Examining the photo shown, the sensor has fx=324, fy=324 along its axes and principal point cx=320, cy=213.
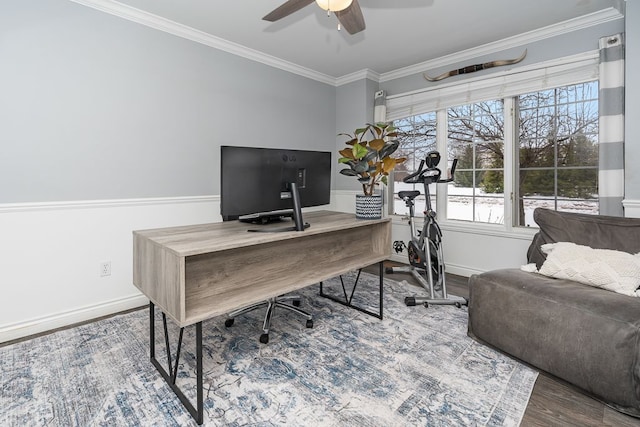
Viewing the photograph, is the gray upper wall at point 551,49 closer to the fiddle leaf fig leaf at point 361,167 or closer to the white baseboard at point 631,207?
the white baseboard at point 631,207

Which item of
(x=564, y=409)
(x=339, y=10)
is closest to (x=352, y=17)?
(x=339, y=10)

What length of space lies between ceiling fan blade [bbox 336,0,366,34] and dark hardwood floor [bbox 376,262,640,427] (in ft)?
7.77

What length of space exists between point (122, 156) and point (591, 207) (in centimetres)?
415

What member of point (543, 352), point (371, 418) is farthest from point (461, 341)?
point (371, 418)

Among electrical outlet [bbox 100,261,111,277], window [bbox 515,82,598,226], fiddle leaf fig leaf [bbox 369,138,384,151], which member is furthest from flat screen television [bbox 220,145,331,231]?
window [bbox 515,82,598,226]

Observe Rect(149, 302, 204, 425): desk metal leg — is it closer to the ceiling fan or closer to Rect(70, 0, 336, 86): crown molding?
the ceiling fan

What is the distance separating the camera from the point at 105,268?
2.65m

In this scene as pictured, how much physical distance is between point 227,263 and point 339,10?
1.55 metres

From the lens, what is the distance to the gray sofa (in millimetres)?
1536

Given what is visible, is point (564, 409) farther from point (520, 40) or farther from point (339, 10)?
point (520, 40)

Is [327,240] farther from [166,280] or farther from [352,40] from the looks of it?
[352,40]

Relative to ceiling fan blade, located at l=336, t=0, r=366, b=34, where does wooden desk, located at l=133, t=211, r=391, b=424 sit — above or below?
below

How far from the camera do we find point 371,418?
1.51 m

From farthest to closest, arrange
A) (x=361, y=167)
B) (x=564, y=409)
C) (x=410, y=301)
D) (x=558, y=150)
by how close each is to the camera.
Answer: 1. (x=558, y=150)
2. (x=410, y=301)
3. (x=361, y=167)
4. (x=564, y=409)
